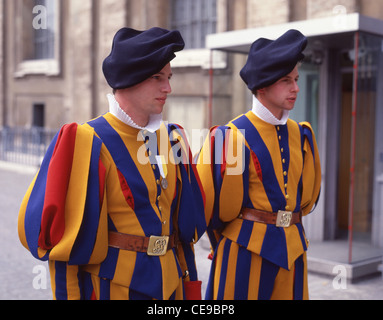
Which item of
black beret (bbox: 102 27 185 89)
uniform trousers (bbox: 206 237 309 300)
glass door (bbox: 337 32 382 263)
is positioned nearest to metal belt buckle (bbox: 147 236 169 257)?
black beret (bbox: 102 27 185 89)

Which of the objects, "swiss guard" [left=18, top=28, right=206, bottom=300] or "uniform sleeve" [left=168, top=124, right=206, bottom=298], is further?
"uniform sleeve" [left=168, top=124, right=206, bottom=298]

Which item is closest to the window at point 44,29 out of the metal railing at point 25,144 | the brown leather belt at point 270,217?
the metal railing at point 25,144

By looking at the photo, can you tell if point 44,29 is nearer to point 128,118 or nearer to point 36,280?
point 36,280

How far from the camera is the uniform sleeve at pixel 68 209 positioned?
247cm

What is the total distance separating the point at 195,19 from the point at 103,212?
39.1 feet

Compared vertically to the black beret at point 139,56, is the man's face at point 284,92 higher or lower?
lower

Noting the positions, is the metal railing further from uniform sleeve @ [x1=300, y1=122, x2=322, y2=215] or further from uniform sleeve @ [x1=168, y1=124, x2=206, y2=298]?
uniform sleeve @ [x1=168, y1=124, x2=206, y2=298]

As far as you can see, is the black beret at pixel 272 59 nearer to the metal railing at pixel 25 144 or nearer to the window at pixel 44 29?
the metal railing at pixel 25 144

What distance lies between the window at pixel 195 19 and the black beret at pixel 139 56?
11.0 metres

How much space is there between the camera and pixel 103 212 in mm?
→ 2553

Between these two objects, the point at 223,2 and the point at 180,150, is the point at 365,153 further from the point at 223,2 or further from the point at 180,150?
the point at 223,2

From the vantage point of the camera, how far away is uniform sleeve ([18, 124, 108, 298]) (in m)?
2.47

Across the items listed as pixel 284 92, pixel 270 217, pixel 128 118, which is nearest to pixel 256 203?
pixel 270 217

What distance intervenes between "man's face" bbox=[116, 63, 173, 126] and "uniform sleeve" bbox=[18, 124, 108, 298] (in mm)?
261
